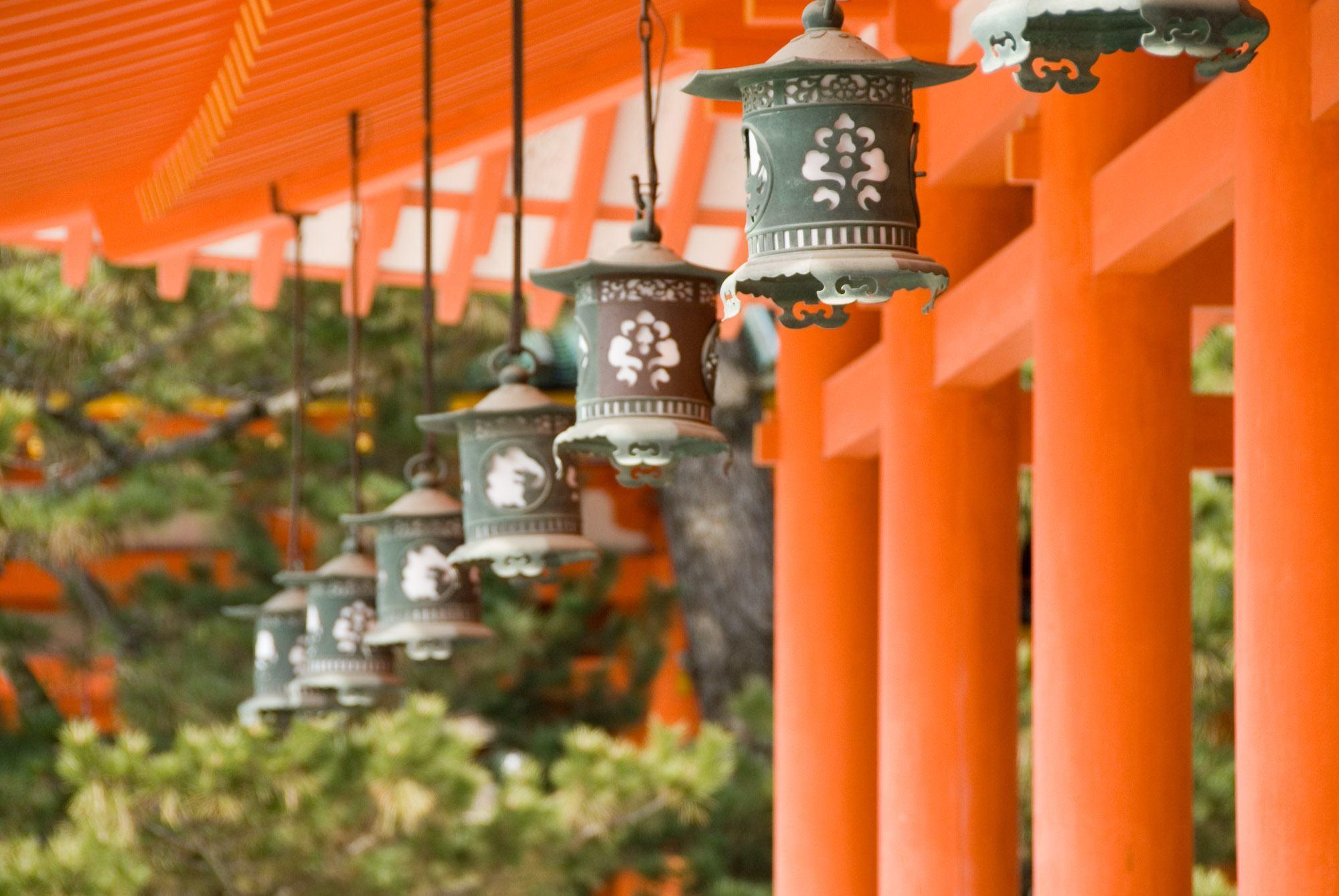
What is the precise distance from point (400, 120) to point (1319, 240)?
116 inches

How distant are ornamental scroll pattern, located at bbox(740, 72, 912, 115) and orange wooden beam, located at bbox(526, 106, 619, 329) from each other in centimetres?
403

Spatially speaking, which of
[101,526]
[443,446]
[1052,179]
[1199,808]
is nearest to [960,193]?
[1052,179]

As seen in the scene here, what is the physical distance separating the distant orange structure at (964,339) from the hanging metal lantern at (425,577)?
980mm

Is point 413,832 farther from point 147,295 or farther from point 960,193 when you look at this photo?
point 960,193

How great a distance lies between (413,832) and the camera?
791cm

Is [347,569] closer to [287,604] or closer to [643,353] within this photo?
[287,604]

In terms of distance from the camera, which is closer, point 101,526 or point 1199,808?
point 1199,808

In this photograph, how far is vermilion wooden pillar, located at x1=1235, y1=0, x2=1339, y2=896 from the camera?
303 cm

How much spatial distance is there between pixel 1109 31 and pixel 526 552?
2016 mm

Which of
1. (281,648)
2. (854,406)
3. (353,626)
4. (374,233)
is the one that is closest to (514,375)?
(353,626)

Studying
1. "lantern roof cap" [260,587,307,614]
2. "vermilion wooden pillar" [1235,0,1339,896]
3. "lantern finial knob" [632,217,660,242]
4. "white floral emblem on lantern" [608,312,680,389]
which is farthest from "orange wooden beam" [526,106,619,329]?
"vermilion wooden pillar" [1235,0,1339,896]

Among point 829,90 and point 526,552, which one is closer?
point 829,90

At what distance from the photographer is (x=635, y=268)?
10.4 feet

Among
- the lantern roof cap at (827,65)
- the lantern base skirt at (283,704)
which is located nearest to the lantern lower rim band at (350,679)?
the lantern base skirt at (283,704)
